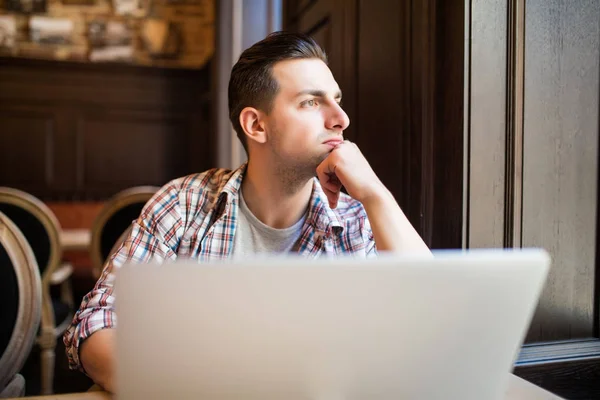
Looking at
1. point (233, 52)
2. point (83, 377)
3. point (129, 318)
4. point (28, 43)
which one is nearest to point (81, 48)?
point (28, 43)

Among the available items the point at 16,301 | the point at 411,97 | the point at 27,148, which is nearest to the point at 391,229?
the point at 411,97

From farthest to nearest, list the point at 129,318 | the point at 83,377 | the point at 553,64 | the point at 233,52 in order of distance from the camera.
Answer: the point at 233,52 → the point at 83,377 → the point at 553,64 → the point at 129,318

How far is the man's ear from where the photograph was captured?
4.28ft

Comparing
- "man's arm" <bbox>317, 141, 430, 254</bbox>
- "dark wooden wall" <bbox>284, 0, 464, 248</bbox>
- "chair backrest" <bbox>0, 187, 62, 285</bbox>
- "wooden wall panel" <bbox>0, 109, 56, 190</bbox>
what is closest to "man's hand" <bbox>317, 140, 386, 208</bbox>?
"man's arm" <bbox>317, 141, 430, 254</bbox>

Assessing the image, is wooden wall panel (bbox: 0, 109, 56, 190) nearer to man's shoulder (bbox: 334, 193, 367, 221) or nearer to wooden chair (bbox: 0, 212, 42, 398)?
wooden chair (bbox: 0, 212, 42, 398)

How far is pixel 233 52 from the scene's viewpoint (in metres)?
3.73

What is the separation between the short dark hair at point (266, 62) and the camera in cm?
128

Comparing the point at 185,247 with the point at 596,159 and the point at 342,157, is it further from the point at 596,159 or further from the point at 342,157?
the point at 596,159

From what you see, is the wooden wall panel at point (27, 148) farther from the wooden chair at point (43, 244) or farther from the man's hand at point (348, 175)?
the man's hand at point (348, 175)

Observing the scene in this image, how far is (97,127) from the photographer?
13.6 feet

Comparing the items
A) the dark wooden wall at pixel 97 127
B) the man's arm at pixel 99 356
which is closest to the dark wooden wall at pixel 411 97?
the man's arm at pixel 99 356

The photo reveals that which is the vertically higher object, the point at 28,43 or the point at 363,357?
the point at 28,43

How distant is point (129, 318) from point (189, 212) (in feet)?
2.41

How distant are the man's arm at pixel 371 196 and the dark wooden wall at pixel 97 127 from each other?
2957 mm
